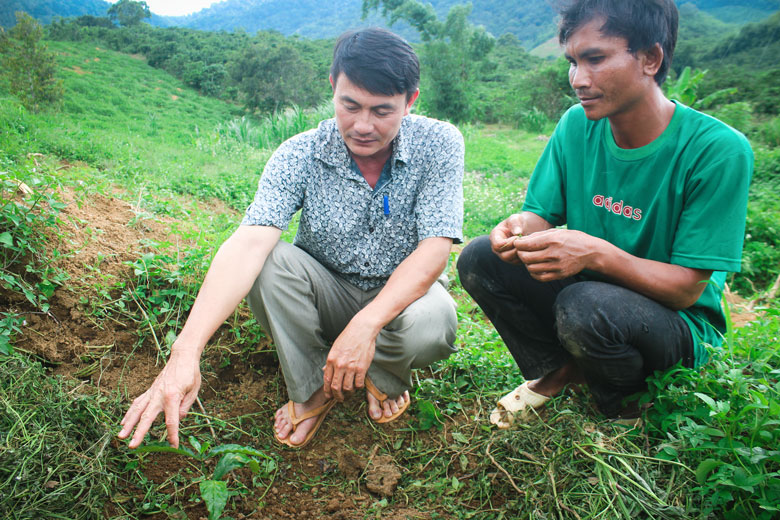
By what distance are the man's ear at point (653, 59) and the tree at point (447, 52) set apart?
62.4 ft

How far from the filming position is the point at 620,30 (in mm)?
1398

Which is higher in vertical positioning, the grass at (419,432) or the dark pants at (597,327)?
the dark pants at (597,327)

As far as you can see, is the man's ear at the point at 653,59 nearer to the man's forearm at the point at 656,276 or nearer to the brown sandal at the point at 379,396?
the man's forearm at the point at 656,276

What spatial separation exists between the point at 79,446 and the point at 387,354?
102 centimetres

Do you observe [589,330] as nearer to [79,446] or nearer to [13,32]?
[79,446]

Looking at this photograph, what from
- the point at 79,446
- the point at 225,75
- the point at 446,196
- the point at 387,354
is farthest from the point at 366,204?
the point at 225,75

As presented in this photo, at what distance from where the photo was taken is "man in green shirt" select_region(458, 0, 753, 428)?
137 centimetres

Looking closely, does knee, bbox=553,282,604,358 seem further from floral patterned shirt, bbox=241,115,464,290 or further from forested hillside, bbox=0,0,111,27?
forested hillside, bbox=0,0,111,27

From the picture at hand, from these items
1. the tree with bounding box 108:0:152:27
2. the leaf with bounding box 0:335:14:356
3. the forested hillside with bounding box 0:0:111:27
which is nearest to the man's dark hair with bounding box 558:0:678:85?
the leaf with bounding box 0:335:14:356

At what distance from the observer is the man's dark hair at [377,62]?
5.13 feet

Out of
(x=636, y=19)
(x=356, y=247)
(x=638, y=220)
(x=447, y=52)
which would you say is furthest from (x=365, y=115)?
(x=447, y=52)

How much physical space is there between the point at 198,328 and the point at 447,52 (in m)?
22.6

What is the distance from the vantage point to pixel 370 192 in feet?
5.84

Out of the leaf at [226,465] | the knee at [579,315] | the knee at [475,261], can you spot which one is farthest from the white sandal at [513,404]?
the leaf at [226,465]
